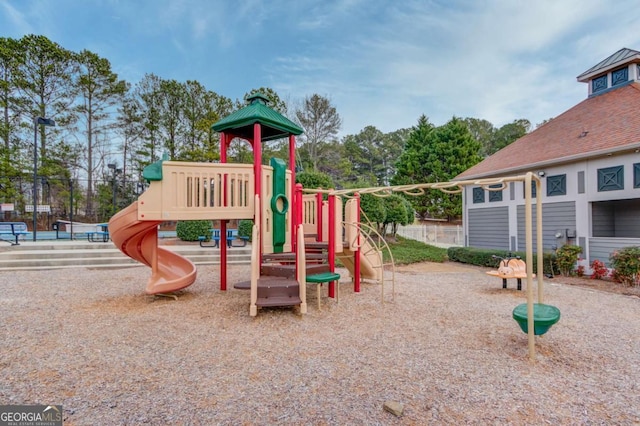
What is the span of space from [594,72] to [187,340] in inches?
580

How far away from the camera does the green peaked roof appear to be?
5699 millimetres

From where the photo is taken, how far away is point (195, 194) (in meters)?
5.21

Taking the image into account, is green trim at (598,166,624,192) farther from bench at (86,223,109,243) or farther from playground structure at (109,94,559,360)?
bench at (86,223,109,243)

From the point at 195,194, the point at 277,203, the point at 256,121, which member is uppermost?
the point at 256,121

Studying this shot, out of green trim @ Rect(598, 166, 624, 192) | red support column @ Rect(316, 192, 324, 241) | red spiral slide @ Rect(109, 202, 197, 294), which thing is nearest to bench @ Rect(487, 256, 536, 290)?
red support column @ Rect(316, 192, 324, 241)

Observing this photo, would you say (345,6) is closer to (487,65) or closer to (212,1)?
(212,1)

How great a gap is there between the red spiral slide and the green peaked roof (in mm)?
2183

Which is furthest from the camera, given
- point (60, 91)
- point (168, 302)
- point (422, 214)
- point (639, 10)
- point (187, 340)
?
point (422, 214)

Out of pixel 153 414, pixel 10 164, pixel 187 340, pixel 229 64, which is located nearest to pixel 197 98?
pixel 229 64

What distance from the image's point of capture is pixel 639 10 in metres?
9.14

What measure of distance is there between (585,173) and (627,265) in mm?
2733

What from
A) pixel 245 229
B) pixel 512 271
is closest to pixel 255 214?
pixel 512 271

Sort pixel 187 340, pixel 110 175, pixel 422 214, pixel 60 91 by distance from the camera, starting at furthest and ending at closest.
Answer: pixel 422 214, pixel 110 175, pixel 60 91, pixel 187 340

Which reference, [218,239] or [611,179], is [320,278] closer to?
[611,179]
